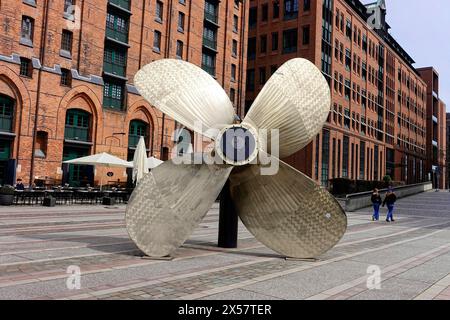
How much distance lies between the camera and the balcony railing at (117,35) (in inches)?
1156

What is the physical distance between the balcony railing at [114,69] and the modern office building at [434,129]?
82.3 metres

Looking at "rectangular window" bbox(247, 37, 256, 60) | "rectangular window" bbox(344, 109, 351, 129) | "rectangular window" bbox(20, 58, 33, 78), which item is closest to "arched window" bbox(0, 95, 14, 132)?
"rectangular window" bbox(20, 58, 33, 78)

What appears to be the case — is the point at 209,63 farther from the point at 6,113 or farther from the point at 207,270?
the point at 207,270

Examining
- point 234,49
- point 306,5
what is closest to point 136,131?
point 234,49

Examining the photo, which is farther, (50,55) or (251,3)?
(251,3)

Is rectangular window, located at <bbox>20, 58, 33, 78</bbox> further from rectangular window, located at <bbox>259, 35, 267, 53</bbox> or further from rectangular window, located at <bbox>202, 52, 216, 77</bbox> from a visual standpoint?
rectangular window, located at <bbox>259, 35, 267, 53</bbox>

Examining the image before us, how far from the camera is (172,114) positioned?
8.29 m

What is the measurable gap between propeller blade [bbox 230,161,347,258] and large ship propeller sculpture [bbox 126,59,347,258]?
0.06 feet

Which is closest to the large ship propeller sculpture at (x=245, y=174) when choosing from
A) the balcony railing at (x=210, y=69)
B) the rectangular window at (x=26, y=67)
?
the rectangular window at (x=26, y=67)

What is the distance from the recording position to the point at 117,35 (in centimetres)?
2994
